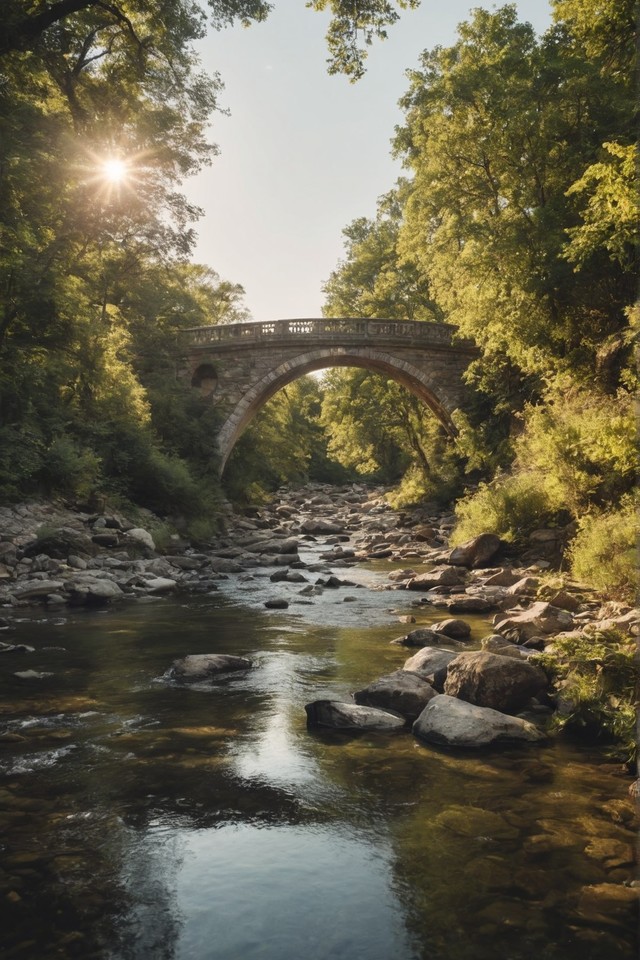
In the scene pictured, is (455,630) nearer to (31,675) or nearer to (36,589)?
→ (31,675)

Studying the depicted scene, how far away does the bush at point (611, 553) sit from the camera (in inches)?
348

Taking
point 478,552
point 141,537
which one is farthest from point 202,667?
point 141,537

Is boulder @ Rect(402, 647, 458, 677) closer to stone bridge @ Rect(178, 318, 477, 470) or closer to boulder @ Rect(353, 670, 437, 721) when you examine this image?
boulder @ Rect(353, 670, 437, 721)

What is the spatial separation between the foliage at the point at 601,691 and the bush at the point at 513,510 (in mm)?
8366

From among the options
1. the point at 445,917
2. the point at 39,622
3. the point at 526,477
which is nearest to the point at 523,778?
the point at 445,917

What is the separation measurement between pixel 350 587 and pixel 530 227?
9.54 m

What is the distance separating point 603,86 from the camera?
14156 millimetres

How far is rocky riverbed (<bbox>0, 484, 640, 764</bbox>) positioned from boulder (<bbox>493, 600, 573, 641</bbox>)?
0.02 meters

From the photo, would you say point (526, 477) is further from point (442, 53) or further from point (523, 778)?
point (442, 53)

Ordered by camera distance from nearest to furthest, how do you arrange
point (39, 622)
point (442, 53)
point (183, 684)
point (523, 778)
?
1. point (523, 778)
2. point (183, 684)
3. point (39, 622)
4. point (442, 53)

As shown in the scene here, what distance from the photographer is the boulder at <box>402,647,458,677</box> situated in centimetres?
617

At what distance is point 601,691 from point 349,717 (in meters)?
1.98

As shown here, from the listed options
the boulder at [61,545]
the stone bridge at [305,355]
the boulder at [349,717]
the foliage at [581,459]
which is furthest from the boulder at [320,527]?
the boulder at [349,717]

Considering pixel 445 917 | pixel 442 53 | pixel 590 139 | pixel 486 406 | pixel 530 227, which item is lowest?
pixel 445 917
